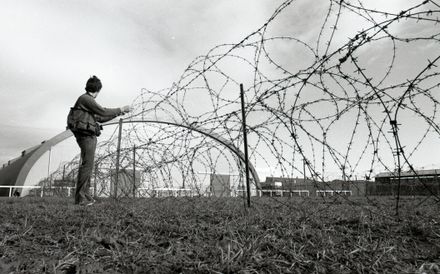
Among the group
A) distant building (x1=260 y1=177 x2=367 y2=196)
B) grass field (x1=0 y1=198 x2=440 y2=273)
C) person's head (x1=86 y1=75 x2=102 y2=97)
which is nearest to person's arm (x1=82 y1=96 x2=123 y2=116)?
person's head (x1=86 y1=75 x2=102 y2=97)

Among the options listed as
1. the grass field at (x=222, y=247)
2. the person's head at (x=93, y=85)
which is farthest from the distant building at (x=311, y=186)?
the person's head at (x=93, y=85)

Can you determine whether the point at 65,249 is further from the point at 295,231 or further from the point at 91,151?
the point at 91,151

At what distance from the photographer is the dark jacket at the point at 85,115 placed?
16.4 feet

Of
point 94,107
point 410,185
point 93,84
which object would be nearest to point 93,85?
point 93,84

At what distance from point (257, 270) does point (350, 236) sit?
3.40 feet

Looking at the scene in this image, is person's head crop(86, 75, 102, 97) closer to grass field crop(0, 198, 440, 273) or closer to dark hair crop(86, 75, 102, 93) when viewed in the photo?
dark hair crop(86, 75, 102, 93)

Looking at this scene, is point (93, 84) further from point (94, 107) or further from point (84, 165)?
point (84, 165)

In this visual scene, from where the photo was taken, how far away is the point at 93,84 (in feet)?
17.5

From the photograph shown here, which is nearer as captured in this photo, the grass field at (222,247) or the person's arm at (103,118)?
the grass field at (222,247)

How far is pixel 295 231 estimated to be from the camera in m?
2.48

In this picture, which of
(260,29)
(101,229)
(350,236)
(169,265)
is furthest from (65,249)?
(260,29)

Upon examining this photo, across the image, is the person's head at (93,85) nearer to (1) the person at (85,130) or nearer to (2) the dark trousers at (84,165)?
(1) the person at (85,130)

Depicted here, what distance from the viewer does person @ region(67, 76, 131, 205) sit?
5.00m

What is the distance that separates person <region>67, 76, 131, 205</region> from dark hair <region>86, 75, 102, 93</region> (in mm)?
129
